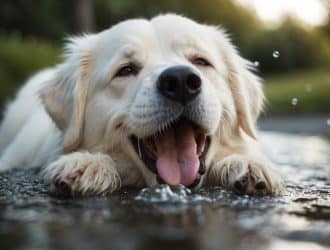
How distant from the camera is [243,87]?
472 centimetres

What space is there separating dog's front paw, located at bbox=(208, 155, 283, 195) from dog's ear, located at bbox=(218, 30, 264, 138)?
661 millimetres

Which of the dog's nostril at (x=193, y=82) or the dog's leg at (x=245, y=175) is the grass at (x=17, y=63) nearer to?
the dog's leg at (x=245, y=175)

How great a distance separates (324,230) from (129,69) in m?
2.02

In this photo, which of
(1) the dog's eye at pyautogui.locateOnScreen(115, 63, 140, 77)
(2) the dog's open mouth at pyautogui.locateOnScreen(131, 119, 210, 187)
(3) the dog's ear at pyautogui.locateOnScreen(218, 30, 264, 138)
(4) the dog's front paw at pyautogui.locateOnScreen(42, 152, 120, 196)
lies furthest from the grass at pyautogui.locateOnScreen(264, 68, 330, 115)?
(4) the dog's front paw at pyautogui.locateOnScreen(42, 152, 120, 196)

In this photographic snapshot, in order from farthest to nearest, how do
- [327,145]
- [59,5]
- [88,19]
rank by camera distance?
[59,5]
[88,19]
[327,145]

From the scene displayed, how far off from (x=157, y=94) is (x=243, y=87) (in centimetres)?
122

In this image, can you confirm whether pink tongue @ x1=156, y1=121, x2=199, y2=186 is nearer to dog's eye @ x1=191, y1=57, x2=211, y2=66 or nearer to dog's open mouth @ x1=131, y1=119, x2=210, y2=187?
dog's open mouth @ x1=131, y1=119, x2=210, y2=187

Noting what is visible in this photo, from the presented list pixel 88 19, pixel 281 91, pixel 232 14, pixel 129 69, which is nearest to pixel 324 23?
pixel 232 14

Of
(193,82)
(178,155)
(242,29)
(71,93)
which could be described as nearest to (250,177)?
(178,155)

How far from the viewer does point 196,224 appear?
2686mm

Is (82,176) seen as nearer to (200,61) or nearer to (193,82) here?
(193,82)

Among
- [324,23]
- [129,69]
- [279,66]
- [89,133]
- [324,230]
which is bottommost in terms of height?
[324,230]

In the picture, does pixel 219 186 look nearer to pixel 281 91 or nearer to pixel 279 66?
pixel 281 91

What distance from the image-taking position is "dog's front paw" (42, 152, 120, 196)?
11.8 ft
